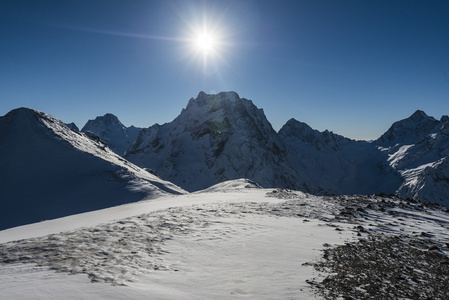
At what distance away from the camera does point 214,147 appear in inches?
5241

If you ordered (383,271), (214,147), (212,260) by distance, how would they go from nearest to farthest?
(383,271)
(212,260)
(214,147)

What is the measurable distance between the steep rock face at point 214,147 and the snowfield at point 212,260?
104m

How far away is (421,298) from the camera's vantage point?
514 cm

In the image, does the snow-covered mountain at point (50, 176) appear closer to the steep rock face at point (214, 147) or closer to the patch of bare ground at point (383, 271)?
the patch of bare ground at point (383, 271)

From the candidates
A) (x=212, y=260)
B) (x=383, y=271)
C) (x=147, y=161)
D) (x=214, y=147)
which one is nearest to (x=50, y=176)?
(x=212, y=260)

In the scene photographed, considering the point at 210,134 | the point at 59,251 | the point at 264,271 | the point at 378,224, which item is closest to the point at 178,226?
the point at 59,251

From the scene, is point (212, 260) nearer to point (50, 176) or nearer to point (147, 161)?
point (50, 176)

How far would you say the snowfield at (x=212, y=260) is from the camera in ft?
16.1

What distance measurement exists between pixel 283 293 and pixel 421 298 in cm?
283

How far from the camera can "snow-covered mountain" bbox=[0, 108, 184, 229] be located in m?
24.9

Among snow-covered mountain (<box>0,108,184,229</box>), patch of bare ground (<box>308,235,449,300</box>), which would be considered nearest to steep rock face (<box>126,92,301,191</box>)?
snow-covered mountain (<box>0,108,184,229</box>)

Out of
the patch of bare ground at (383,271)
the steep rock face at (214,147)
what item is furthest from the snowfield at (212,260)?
the steep rock face at (214,147)

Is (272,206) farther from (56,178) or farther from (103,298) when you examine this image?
(56,178)

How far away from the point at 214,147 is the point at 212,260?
126389 mm
